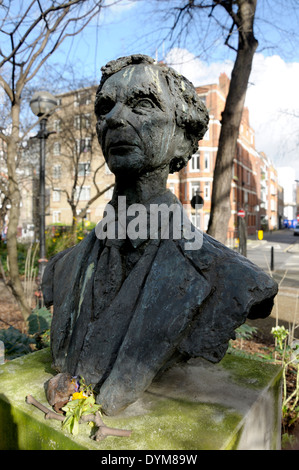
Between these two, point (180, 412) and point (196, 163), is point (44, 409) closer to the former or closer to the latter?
point (180, 412)

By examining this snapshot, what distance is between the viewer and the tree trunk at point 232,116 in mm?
6047

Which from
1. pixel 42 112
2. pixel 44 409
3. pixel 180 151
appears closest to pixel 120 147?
pixel 180 151

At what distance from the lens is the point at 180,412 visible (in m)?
1.76

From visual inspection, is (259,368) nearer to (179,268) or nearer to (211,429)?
(211,429)

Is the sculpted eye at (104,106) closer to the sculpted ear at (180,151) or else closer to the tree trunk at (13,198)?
the sculpted ear at (180,151)

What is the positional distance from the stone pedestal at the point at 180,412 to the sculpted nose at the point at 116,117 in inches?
58.0

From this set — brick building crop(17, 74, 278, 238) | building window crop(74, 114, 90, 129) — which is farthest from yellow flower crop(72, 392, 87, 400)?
building window crop(74, 114, 90, 129)

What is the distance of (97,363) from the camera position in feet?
5.95

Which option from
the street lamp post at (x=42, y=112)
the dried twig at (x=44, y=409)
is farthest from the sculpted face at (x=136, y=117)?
the street lamp post at (x=42, y=112)

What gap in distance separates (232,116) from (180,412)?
17.5 ft

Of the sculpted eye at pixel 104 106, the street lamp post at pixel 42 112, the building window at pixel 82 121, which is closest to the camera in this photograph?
the sculpted eye at pixel 104 106
